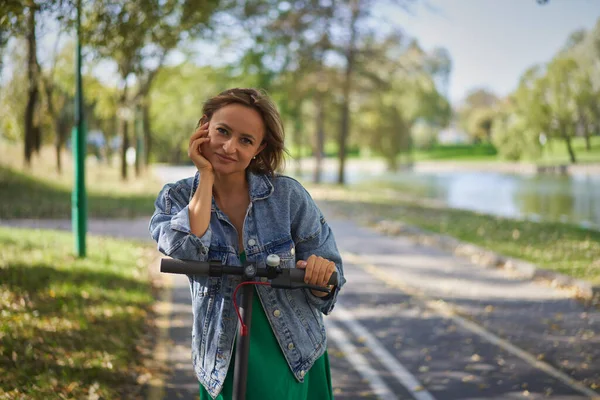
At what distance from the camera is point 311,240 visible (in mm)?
2564

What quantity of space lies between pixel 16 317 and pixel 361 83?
94.1 ft

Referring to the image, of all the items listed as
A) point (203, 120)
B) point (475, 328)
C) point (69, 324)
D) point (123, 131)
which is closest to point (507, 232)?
point (475, 328)

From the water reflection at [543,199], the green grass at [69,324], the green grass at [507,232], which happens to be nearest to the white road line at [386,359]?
the green grass at [69,324]

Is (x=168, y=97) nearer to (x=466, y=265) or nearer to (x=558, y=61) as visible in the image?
(x=558, y=61)

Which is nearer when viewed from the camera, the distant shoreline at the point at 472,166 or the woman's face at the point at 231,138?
the woman's face at the point at 231,138

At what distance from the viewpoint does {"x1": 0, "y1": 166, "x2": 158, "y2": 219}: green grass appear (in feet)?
54.4

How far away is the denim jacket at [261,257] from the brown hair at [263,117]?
0.09 meters

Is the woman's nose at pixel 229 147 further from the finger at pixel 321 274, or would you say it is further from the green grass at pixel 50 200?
the green grass at pixel 50 200

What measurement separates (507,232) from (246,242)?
1315 cm

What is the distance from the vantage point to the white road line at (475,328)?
560 centimetres

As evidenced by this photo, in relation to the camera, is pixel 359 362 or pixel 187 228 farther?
pixel 359 362

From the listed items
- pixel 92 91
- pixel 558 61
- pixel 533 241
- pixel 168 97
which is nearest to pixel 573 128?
pixel 558 61

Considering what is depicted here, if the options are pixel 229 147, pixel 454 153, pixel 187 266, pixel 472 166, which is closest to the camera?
pixel 187 266

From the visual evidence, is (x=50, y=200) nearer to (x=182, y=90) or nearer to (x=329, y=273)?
(x=329, y=273)
